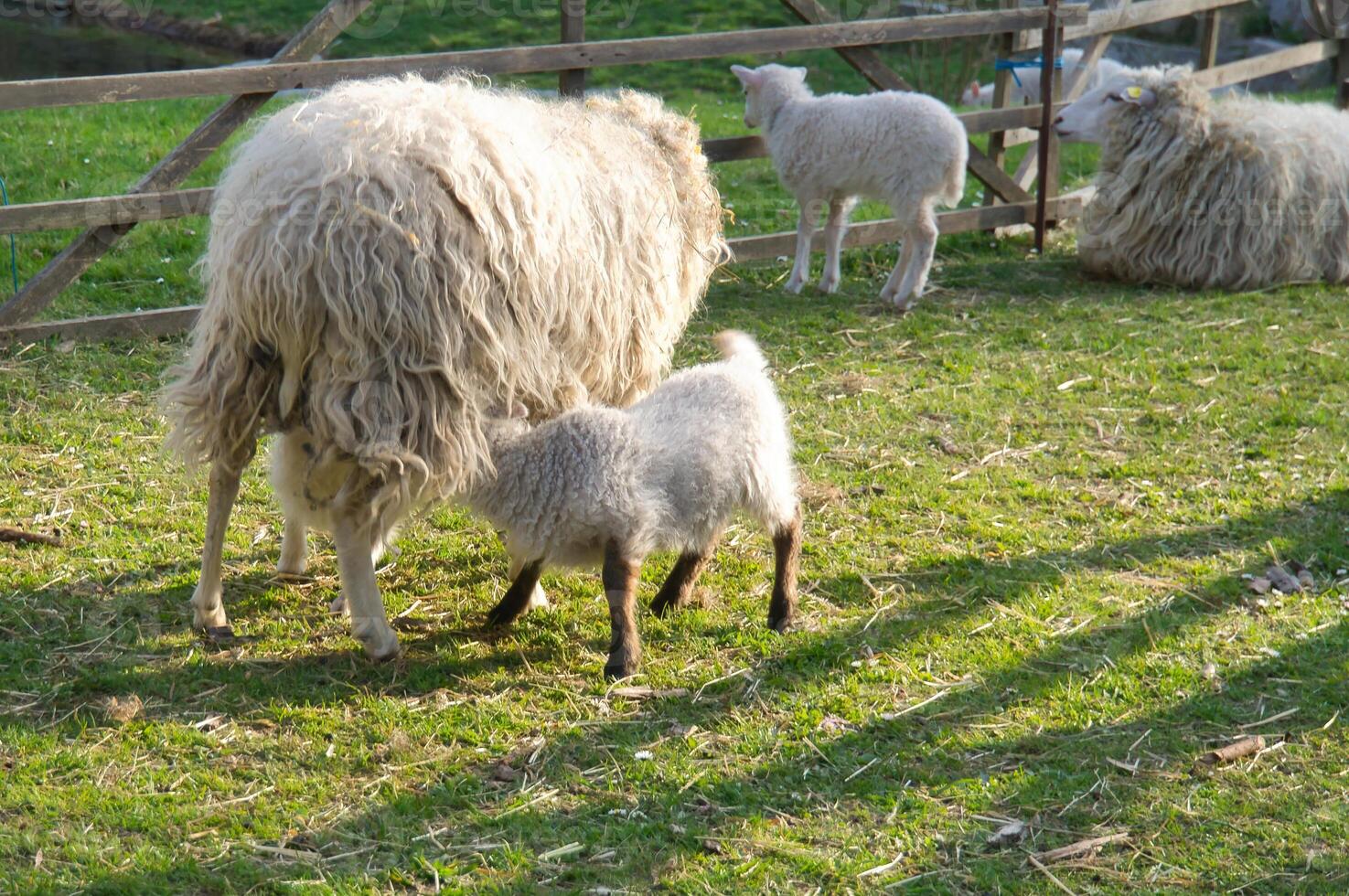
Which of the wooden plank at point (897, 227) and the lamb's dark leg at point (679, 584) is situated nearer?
the lamb's dark leg at point (679, 584)

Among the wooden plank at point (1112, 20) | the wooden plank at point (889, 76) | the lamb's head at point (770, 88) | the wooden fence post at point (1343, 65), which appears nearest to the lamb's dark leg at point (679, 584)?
the lamb's head at point (770, 88)

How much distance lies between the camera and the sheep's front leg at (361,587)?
11.7 ft

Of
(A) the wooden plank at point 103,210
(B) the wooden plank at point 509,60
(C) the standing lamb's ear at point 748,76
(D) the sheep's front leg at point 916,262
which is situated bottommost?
(D) the sheep's front leg at point 916,262

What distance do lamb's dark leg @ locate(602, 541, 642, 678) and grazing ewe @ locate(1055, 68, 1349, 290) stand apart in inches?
213

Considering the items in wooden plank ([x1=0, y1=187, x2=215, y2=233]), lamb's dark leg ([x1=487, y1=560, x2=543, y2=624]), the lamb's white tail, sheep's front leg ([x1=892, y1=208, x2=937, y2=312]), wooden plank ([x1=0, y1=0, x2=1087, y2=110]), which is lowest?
lamb's dark leg ([x1=487, y1=560, x2=543, y2=624])

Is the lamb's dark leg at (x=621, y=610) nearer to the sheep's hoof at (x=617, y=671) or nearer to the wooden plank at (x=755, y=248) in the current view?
the sheep's hoof at (x=617, y=671)

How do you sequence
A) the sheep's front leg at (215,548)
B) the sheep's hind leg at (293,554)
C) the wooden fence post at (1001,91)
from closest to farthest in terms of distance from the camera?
the sheep's front leg at (215,548) → the sheep's hind leg at (293,554) → the wooden fence post at (1001,91)

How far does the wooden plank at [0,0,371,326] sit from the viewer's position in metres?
6.02

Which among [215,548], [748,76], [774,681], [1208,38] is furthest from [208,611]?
[1208,38]

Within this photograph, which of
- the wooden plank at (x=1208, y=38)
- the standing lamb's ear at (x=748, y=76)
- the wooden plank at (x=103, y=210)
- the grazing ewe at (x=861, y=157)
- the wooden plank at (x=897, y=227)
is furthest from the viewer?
the wooden plank at (x=1208, y=38)

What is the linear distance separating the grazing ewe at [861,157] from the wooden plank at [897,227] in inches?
8.5

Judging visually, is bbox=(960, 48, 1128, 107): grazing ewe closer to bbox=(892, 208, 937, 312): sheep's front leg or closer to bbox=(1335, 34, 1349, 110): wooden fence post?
bbox=(1335, 34, 1349, 110): wooden fence post

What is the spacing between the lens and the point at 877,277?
807 cm

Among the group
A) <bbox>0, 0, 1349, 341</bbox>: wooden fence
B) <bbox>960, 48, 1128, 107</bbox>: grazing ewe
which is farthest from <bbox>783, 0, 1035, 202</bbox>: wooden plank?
<bbox>960, 48, 1128, 107</bbox>: grazing ewe
